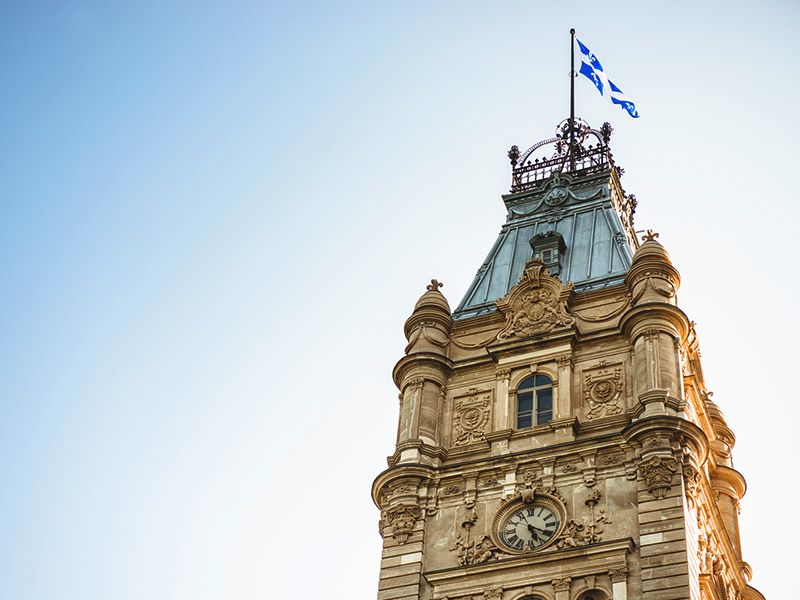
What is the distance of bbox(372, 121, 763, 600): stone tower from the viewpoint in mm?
40438

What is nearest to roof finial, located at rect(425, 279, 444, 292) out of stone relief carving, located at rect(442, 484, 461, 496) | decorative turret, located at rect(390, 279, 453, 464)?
decorative turret, located at rect(390, 279, 453, 464)

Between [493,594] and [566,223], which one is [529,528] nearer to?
[493,594]

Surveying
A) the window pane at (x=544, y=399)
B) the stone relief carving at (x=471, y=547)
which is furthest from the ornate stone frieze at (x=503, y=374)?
the stone relief carving at (x=471, y=547)

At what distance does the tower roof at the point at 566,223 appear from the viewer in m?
53.3

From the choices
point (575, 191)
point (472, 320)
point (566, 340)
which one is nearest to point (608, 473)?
point (566, 340)

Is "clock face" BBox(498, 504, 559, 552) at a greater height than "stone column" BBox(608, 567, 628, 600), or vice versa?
"clock face" BBox(498, 504, 559, 552)

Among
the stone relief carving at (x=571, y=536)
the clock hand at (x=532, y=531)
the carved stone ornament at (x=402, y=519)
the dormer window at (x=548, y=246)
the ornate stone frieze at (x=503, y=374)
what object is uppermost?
the dormer window at (x=548, y=246)

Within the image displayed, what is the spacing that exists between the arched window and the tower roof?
5393 millimetres

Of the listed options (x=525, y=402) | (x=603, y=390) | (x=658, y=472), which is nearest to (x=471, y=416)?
(x=525, y=402)

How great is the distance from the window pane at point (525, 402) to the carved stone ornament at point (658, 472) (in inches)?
236

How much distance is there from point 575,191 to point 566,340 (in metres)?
14.6

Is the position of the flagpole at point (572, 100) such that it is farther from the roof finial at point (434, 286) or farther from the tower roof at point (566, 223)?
the roof finial at point (434, 286)

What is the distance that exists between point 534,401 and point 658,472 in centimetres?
664

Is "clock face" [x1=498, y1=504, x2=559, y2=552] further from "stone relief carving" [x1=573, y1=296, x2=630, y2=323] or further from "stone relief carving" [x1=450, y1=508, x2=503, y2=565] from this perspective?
"stone relief carving" [x1=573, y1=296, x2=630, y2=323]
